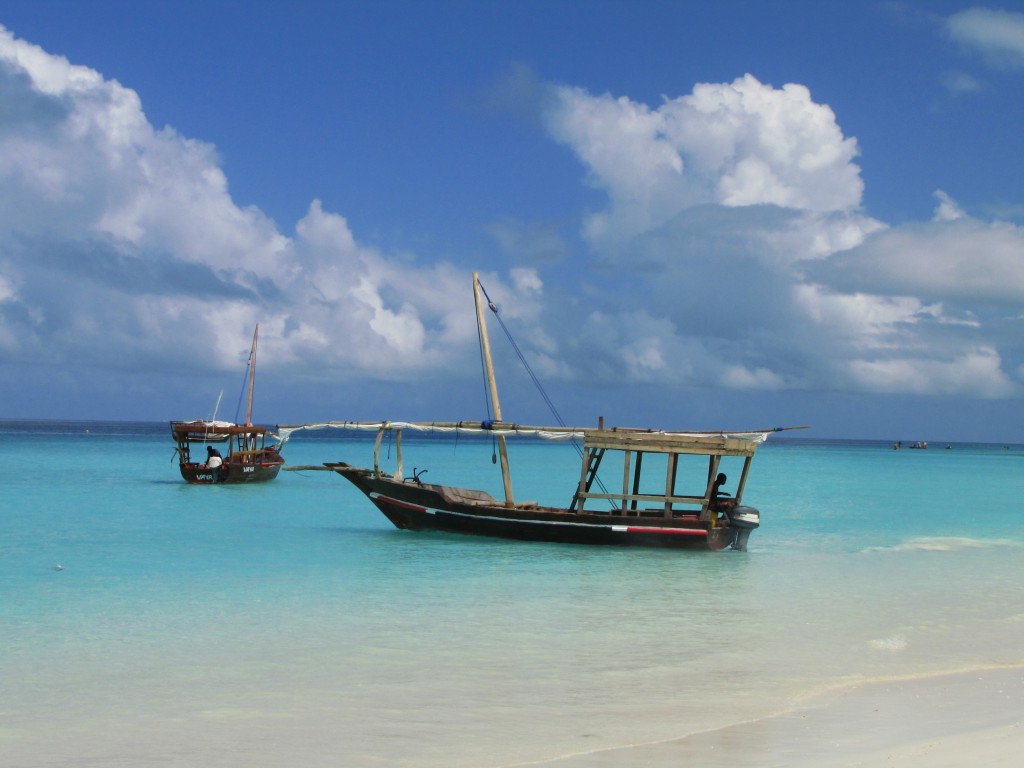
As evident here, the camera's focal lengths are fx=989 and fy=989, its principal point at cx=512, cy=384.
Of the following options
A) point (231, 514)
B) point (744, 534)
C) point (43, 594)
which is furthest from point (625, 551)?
point (231, 514)

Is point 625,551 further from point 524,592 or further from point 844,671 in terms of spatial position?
point 844,671

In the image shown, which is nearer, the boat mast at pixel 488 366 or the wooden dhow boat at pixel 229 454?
the boat mast at pixel 488 366

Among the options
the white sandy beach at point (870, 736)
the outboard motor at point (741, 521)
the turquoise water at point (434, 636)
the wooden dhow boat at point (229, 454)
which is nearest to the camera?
the white sandy beach at point (870, 736)

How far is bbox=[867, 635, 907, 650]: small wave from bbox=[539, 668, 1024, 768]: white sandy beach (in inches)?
81.9

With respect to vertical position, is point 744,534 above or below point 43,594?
above

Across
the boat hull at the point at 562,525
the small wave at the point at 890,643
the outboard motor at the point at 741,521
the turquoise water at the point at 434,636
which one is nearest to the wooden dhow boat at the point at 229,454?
the turquoise water at the point at 434,636

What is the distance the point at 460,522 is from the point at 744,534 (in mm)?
5686

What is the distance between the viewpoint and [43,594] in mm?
14766

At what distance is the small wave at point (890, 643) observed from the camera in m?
11.5

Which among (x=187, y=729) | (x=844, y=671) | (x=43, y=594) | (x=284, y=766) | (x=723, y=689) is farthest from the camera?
(x=43, y=594)

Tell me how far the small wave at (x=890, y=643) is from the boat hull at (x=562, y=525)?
7154 millimetres

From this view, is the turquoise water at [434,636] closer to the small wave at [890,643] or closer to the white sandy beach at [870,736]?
the small wave at [890,643]

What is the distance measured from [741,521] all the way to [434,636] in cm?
915

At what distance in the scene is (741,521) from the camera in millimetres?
19172
